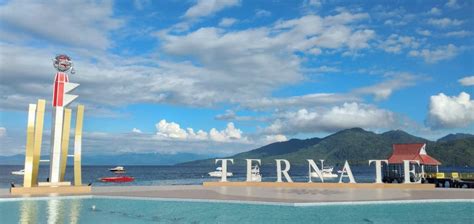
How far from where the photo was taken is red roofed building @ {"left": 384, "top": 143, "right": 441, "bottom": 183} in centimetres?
4444

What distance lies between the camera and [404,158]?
45.5 meters

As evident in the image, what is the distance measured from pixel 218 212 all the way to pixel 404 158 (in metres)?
29.1

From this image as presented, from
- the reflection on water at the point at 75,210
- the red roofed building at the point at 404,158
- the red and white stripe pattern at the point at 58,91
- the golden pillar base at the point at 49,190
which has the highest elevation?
the red and white stripe pattern at the point at 58,91

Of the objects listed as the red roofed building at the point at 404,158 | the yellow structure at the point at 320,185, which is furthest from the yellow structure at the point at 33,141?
the red roofed building at the point at 404,158

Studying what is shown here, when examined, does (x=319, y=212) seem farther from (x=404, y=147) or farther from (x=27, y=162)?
(x=404, y=147)

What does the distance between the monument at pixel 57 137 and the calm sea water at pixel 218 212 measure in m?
5.60

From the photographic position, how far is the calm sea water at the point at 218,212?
2038 centimetres

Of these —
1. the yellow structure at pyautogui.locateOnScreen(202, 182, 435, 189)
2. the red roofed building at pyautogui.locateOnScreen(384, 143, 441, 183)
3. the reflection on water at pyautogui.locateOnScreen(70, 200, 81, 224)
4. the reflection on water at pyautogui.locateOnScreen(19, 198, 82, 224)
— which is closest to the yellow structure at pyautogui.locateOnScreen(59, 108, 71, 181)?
the reflection on water at pyautogui.locateOnScreen(19, 198, 82, 224)

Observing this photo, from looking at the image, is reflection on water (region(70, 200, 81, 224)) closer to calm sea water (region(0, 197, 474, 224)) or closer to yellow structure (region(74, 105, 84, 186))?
calm sea water (region(0, 197, 474, 224))

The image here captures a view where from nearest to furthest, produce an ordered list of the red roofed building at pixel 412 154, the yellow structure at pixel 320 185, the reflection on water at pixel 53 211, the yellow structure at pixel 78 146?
the reflection on water at pixel 53 211, the yellow structure at pixel 78 146, the yellow structure at pixel 320 185, the red roofed building at pixel 412 154

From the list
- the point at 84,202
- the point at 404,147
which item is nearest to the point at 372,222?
the point at 84,202

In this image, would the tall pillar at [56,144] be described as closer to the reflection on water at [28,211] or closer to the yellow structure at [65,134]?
the yellow structure at [65,134]

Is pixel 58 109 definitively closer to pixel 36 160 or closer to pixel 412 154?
pixel 36 160

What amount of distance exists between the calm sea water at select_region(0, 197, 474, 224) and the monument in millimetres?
5600
